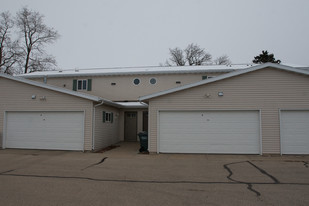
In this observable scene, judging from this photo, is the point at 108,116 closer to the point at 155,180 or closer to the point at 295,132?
the point at 155,180

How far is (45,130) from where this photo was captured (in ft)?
38.9

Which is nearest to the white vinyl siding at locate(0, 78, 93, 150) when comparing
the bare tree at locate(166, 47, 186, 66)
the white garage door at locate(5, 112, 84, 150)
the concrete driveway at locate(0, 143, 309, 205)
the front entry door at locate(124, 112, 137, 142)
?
the white garage door at locate(5, 112, 84, 150)

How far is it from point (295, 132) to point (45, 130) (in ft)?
41.2

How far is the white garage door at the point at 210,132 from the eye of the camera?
10.5 metres

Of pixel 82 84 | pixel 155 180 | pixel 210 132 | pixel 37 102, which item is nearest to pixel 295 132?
pixel 210 132

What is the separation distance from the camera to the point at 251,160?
9.19 meters

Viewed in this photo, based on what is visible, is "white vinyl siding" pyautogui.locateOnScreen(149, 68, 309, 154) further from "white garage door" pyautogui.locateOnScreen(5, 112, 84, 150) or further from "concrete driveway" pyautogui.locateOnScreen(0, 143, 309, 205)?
"white garage door" pyautogui.locateOnScreen(5, 112, 84, 150)

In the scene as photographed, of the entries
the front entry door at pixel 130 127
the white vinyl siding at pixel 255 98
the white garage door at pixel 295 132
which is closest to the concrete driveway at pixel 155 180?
the white garage door at pixel 295 132

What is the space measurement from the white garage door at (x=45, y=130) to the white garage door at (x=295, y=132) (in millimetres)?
9911

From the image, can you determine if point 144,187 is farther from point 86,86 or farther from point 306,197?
point 86,86

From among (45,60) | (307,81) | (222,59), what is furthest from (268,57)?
(45,60)

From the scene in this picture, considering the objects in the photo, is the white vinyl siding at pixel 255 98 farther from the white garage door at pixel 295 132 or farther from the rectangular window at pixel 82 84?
the rectangular window at pixel 82 84

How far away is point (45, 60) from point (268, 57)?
32.2 meters

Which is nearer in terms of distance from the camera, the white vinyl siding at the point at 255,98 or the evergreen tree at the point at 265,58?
the white vinyl siding at the point at 255,98
